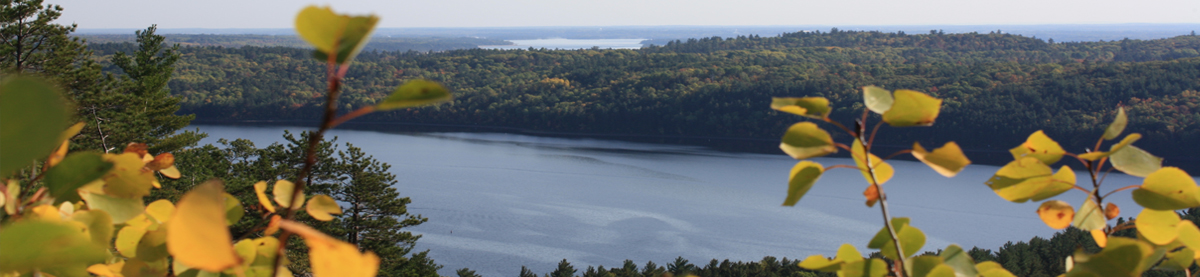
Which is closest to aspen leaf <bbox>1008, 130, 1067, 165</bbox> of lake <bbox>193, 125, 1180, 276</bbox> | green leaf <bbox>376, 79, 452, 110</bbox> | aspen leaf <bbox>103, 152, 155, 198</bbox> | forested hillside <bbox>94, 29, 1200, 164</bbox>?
green leaf <bbox>376, 79, 452, 110</bbox>

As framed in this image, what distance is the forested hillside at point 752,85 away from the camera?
30531mm

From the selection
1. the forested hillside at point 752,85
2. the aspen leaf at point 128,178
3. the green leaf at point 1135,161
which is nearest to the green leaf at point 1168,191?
the green leaf at point 1135,161

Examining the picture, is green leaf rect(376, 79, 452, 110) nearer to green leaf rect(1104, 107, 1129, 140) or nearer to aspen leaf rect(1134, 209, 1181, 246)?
green leaf rect(1104, 107, 1129, 140)

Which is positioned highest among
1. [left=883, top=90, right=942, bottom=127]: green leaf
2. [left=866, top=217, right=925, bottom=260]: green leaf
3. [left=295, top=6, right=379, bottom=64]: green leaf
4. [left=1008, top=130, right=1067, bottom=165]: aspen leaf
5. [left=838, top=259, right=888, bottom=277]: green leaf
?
[left=295, top=6, right=379, bottom=64]: green leaf

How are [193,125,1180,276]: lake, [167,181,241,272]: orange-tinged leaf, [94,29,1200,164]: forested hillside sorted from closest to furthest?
[167,181,241,272]: orange-tinged leaf, [193,125,1180,276]: lake, [94,29,1200,164]: forested hillside

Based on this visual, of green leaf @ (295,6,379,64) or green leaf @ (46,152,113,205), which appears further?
green leaf @ (46,152,113,205)

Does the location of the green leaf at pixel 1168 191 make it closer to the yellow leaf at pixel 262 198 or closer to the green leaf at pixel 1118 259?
the green leaf at pixel 1118 259

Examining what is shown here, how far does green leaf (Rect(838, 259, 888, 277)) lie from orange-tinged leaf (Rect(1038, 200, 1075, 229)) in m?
0.22

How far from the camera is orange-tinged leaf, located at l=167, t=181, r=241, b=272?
0.96ft

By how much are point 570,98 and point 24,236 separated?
4251 cm

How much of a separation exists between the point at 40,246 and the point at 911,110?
0.59m

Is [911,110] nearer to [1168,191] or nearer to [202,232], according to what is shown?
[1168,191]

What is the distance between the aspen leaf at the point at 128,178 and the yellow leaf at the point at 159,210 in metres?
0.08

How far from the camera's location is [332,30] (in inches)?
12.3
